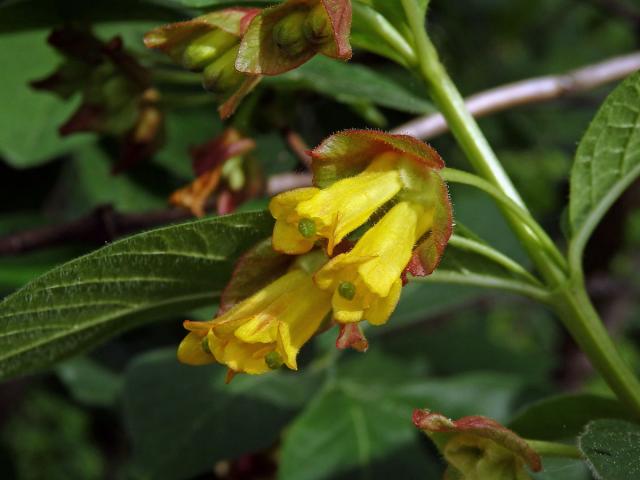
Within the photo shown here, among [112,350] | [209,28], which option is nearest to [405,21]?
[209,28]

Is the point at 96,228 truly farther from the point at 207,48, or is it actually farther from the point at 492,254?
the point at 492,254

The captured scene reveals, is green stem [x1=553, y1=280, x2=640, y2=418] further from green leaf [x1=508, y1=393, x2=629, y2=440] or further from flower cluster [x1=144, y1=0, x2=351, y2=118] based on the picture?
flower cluster [x1=144, y1=0, x2=351, y2=118]

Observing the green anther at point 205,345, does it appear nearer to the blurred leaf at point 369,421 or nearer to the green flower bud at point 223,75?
the green flower bud at point 223,75

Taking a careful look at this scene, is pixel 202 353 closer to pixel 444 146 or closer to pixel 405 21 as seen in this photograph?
pixel 405 21


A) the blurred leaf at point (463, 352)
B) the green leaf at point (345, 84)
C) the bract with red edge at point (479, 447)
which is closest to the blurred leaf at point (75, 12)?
the green leaf at point (345, 84)

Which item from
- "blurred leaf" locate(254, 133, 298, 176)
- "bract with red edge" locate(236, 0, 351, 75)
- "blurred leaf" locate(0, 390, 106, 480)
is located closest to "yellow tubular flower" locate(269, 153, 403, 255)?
"bract with red edge" locate(236, 0, 351, 75)

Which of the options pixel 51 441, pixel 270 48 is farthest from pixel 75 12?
pixel 51 441
